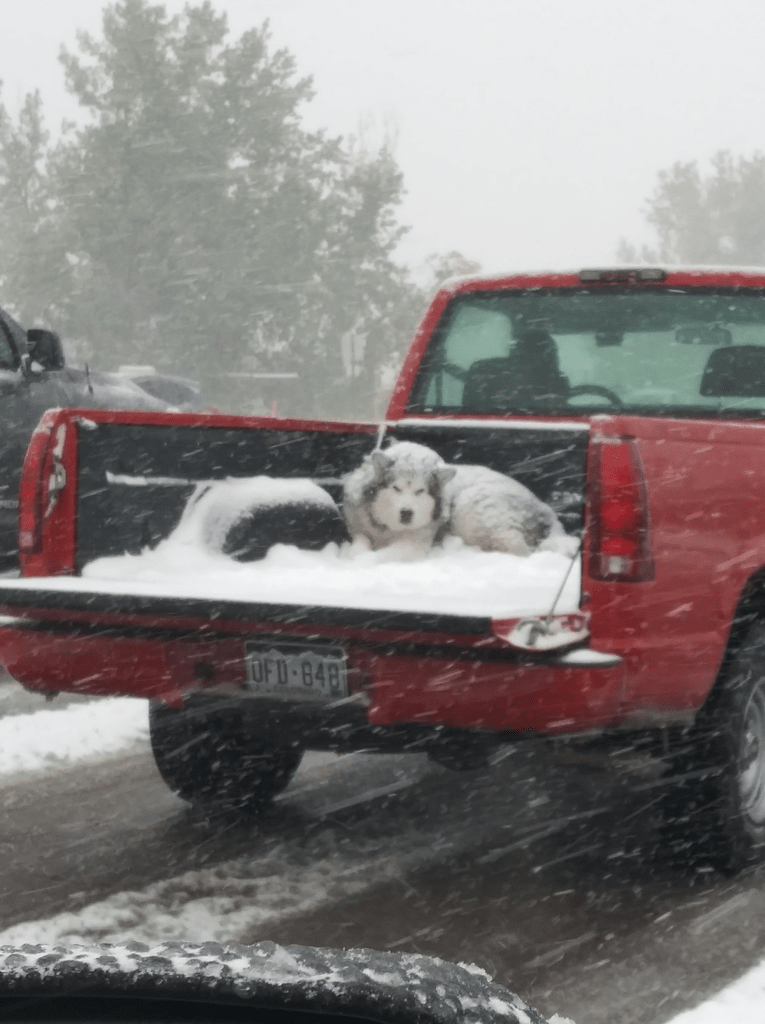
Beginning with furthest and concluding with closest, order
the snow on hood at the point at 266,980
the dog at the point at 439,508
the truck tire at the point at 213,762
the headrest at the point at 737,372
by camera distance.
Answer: the headrest at the point at 737,372
the truck tire at the point at 213,762
the dog at the point at 439,508
the snow on hood at the point at 266,980

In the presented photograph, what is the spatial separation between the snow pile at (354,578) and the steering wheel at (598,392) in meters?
1.18

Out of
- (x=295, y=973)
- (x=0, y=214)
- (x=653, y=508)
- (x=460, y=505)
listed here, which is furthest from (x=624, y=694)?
(x=0, y=214)

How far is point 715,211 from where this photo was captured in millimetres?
107688

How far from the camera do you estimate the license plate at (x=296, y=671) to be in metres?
4.32

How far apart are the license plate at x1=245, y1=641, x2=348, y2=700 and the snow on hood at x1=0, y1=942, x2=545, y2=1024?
115 inches

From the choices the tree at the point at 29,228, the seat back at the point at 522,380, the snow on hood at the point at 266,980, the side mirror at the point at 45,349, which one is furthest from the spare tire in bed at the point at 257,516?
the tree at the point at 29,228

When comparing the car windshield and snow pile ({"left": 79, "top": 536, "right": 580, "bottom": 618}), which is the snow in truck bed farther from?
the car windshield

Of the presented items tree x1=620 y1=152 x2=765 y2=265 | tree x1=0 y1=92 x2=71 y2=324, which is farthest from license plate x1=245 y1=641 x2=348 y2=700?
tree x1=620 y1=152 x2=765 y2=265

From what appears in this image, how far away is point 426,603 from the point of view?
4.23 m

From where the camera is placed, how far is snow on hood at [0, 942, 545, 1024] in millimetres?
1324

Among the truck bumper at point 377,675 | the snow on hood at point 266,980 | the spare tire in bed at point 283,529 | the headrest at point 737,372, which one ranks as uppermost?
the headrest at point 737,372

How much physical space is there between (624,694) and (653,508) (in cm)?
49

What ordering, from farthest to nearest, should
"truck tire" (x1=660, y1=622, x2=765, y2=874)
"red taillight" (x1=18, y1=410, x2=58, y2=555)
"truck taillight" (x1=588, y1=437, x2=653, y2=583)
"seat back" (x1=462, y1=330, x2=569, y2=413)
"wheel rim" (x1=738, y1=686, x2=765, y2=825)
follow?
"seat back" (x1=462, y1=330, x2=569, y2=413), "red taillight" (x1=18, y1=410, x2=58, y2=555), "wheel rim" (x1=738, y1=686, x2=765, y2=825), "truck tire" (x1=660, y1=622, x2=765, y2=874), "truck taillight" (x1=588, y1=437, x2=653, y2=583)

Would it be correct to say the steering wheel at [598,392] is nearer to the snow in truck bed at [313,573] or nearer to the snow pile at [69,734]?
the snow in truck bed at [313,573]
